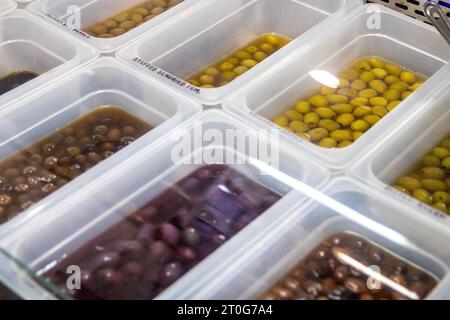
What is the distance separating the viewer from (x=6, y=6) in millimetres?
1732

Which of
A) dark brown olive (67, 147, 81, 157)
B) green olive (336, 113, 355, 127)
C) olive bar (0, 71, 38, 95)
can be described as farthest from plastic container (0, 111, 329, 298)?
olive bar (0, 71, 38, 95)

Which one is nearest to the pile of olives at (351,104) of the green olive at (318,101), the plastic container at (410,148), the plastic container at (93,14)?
the green olive at (318,101)

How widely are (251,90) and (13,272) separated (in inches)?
25.8

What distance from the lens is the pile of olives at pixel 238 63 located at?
1.74 metres

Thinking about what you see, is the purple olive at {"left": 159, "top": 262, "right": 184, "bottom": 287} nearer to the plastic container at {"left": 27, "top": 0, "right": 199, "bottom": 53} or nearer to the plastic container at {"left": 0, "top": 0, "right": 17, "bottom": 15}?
the plastic container at {"left": 27, "top": 0, "right": 199, "bottom": 53}

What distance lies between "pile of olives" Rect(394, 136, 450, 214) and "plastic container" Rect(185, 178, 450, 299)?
6.6 inches

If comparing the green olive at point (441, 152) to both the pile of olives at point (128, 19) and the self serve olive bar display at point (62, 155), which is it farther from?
the pile of olives at point (128, 19)

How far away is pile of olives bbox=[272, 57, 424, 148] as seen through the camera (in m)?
1.56

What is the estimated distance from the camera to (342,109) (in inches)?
64.1

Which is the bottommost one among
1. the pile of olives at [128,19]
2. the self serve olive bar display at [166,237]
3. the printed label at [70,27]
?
the pile of olives at [128,19]

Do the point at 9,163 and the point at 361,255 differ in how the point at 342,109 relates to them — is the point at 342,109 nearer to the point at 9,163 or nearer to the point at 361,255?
the point at 361,255

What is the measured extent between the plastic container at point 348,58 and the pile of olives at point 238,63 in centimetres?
14

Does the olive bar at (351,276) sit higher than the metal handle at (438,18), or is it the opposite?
the metal handle at (438,18)

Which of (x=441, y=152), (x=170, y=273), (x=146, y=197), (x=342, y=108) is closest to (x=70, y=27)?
(x=146, y=197)
